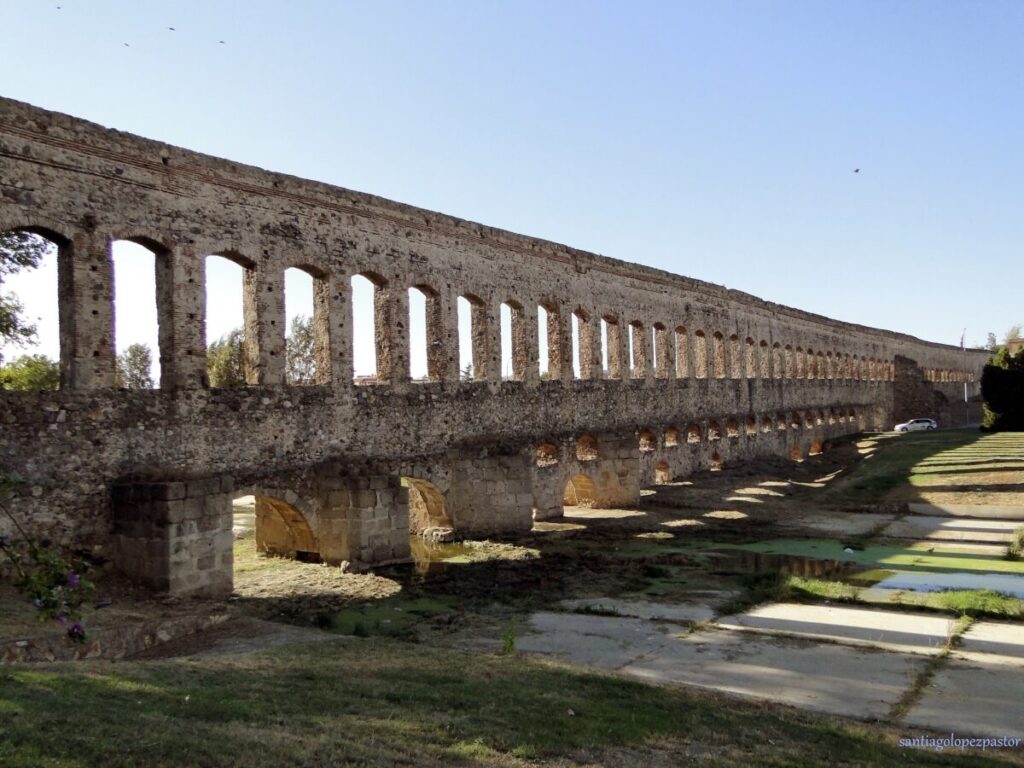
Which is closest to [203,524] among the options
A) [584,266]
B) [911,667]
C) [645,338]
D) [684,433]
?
[911,667]

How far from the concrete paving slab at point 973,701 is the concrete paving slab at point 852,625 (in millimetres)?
828

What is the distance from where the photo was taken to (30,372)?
25.5 m

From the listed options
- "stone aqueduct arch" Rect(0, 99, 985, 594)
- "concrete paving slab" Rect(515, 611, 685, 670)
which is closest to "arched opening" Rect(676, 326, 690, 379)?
"stone aqueduct arch" Rect(0, 99, 985, 594)

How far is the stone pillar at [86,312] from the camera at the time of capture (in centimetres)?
1232

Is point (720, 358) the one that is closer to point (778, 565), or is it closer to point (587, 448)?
point (587, 448)

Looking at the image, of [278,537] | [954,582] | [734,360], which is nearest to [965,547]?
[954,582]

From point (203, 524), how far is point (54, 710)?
6.95m

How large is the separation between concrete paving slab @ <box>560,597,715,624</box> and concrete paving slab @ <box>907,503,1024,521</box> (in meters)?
12.4

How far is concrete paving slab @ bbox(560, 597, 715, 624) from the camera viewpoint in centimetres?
1203

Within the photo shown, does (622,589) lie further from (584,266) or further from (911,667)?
(584,266)

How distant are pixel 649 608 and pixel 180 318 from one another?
8609mm

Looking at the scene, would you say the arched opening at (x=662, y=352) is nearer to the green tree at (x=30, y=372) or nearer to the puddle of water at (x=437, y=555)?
the puddle of water at (x=437, y=555)

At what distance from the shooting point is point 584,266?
24797mm

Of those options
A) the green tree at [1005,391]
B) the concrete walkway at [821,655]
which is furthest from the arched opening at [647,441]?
the green tree at [1005,391]
